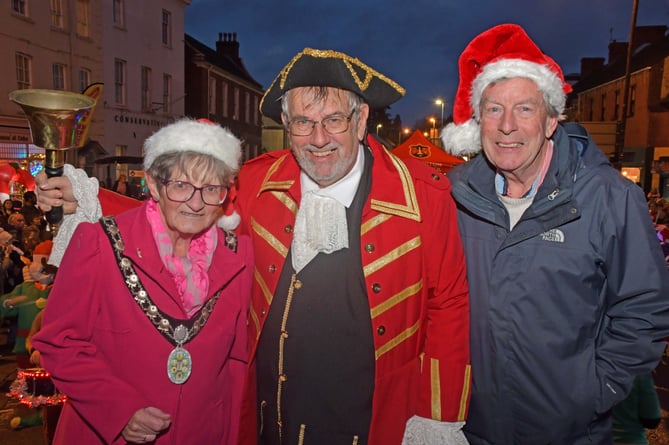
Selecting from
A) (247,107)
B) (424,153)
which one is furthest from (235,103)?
(424,153)

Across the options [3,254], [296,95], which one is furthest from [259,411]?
[3,254]

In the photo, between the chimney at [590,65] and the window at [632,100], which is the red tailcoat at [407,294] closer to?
the window at [632,100]

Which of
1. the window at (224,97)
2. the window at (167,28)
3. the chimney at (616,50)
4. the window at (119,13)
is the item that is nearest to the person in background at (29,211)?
the window at (119,13)

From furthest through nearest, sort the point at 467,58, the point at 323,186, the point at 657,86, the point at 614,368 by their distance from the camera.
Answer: the point at 657,86
the point at 467,58
the point at 323,186
the point at 614,368

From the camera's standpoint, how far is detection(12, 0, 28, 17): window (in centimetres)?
1545

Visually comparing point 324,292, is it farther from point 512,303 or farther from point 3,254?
point 3,254

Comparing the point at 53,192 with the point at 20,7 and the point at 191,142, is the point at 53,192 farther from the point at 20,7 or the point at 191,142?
the point at 20,7

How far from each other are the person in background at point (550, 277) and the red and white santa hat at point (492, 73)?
13mm

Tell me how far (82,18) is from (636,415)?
20511 millimetres

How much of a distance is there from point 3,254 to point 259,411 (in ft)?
21.7

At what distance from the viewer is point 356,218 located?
2.67m

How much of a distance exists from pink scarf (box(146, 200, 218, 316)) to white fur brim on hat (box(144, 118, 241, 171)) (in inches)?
10.6

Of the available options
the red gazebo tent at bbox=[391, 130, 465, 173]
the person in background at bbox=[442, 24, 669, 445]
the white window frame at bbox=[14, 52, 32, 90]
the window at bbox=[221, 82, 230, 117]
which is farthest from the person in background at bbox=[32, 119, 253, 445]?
the window at bbox=[221, 82, 230, 117]

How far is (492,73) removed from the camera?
274 cm
